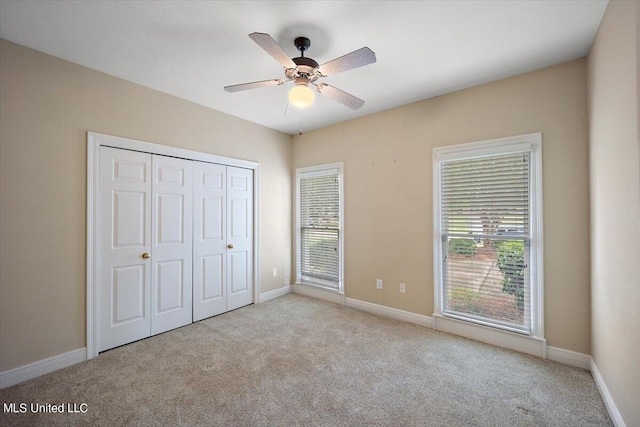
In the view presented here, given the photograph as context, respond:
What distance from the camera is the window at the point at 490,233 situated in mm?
2621

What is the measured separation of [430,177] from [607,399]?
230cm

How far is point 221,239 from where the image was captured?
3.76 m

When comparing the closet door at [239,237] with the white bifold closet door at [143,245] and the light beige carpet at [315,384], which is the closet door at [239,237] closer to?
the white bifold closet door at [143,245]

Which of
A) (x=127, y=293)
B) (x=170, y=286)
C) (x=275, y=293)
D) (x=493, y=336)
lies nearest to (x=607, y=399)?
(x=493, y=336)

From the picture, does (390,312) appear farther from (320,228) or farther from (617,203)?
(617,203)

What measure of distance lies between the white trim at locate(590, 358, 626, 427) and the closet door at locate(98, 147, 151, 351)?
398 centimetres

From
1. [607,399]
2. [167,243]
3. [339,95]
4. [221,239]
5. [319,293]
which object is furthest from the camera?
[319,293]

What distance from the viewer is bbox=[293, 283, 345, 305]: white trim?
4117mm

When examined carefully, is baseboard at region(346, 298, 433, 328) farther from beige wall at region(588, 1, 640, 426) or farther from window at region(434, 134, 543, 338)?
beige wall at region(588, 1, 640, 426)

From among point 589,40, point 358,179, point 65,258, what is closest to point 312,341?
point 358,179

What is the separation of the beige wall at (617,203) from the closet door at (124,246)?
12.9 feet

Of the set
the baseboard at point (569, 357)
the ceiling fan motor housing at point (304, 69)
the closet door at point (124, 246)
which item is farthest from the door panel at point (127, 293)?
the baseboard at point (569, 357)

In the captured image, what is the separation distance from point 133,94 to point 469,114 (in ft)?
11.9

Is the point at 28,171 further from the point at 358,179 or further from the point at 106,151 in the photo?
the point at 358,179
